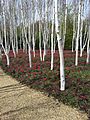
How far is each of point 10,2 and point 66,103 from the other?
11059 millimetres

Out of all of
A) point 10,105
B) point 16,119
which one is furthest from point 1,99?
point 16,119

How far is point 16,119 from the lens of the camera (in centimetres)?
395

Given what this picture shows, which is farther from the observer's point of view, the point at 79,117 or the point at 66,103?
the point at 66,103

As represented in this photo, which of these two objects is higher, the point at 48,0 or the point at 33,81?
the point at 48,0

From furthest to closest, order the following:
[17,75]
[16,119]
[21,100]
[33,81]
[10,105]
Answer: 1. [17,75]
2. [33,81]
3. [21,100]
4. [10,105]
5. [16,119]

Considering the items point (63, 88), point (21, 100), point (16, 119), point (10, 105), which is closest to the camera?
point (16, 119)

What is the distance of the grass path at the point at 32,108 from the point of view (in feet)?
13.4

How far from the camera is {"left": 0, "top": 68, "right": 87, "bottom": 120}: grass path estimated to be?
408 cm

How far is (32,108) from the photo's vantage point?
15.0 feet

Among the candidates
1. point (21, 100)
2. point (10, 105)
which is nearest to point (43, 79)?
point (21, 100)

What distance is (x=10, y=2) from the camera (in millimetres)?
13617

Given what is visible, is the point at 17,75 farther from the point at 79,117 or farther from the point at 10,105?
the point at 79,117

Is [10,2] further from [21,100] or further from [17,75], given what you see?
[21,100]

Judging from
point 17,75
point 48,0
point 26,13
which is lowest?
point 17,75
